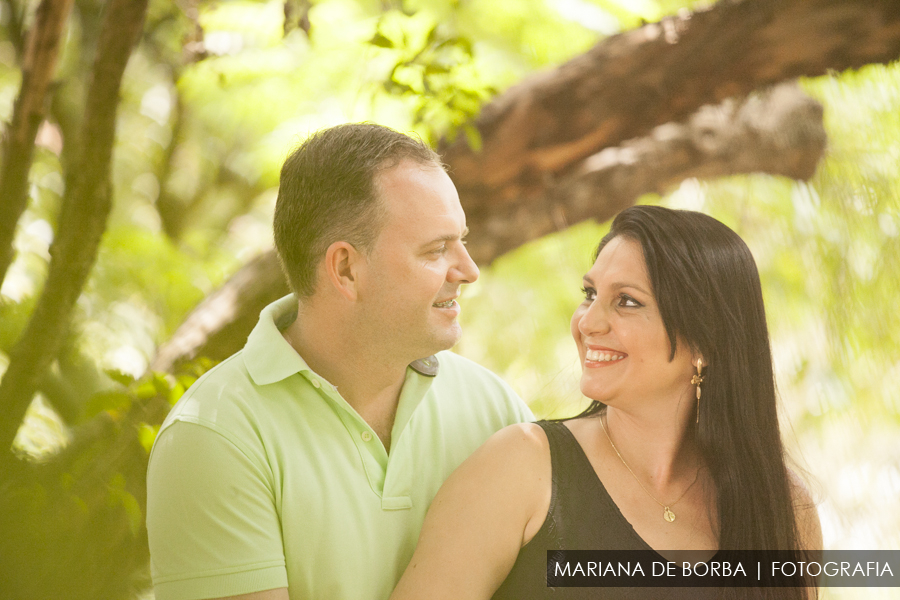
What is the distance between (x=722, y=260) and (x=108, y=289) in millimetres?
2000

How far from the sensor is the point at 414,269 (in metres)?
1.11

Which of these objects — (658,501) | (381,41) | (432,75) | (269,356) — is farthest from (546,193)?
(269,356)

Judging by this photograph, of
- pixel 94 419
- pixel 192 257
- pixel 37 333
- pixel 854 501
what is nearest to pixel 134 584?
pixel 94 419

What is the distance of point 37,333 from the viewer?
1157mm

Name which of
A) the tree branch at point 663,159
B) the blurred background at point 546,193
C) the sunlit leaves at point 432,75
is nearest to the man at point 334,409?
the sunlit leaves at point 432,75

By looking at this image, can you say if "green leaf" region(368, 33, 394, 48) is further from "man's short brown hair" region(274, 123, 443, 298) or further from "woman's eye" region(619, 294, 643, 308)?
"woman's eye" region(619, 294, 643, 308)

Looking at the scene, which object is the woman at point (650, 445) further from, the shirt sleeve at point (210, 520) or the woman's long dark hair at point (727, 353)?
the shirt sleeve at point (210, 520)

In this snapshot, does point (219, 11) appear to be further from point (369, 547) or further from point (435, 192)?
point (369, 547)

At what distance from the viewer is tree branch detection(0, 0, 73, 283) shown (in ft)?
3.60

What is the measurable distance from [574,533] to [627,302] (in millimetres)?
364

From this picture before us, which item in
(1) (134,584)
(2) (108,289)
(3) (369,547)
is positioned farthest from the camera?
(2) (108,289)

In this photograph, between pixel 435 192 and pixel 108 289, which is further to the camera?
pixel 108 289

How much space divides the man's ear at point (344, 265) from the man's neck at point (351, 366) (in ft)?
0.19

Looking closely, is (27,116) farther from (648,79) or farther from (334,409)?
(648,79)
